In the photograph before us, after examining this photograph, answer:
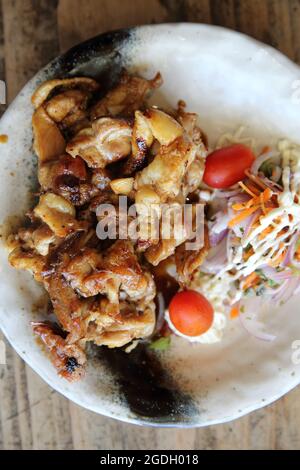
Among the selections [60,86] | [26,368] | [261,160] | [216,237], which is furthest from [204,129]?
[26,368]

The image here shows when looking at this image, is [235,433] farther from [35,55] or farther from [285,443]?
[35,55]

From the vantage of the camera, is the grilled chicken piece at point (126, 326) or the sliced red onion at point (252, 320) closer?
the grilled chicken piece at point (126, 326)

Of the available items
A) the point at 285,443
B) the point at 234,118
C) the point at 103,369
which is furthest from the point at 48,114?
the point at 285,443

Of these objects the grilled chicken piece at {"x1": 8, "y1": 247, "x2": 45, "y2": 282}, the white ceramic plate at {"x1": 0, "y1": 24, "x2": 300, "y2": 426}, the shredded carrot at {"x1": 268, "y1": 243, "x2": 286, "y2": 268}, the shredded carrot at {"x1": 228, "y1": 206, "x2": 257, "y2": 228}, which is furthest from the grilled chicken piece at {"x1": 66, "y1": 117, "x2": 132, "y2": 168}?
the shredded carrot at {"x1": 268, "y1": 243, "x2": 286, "y2": 268}

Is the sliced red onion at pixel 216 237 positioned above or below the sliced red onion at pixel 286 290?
above

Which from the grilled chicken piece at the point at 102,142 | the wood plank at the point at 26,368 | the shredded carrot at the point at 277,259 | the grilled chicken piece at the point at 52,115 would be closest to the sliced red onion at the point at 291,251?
the shredded carrot at the point at 277,259

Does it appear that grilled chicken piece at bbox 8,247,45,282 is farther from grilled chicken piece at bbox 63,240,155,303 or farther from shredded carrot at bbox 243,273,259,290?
shredded carrot at bbox 243,273,259,290

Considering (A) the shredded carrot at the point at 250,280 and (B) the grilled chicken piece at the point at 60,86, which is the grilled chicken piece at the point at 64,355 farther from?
(B) the grilled chicken piece at the point at 60,86
